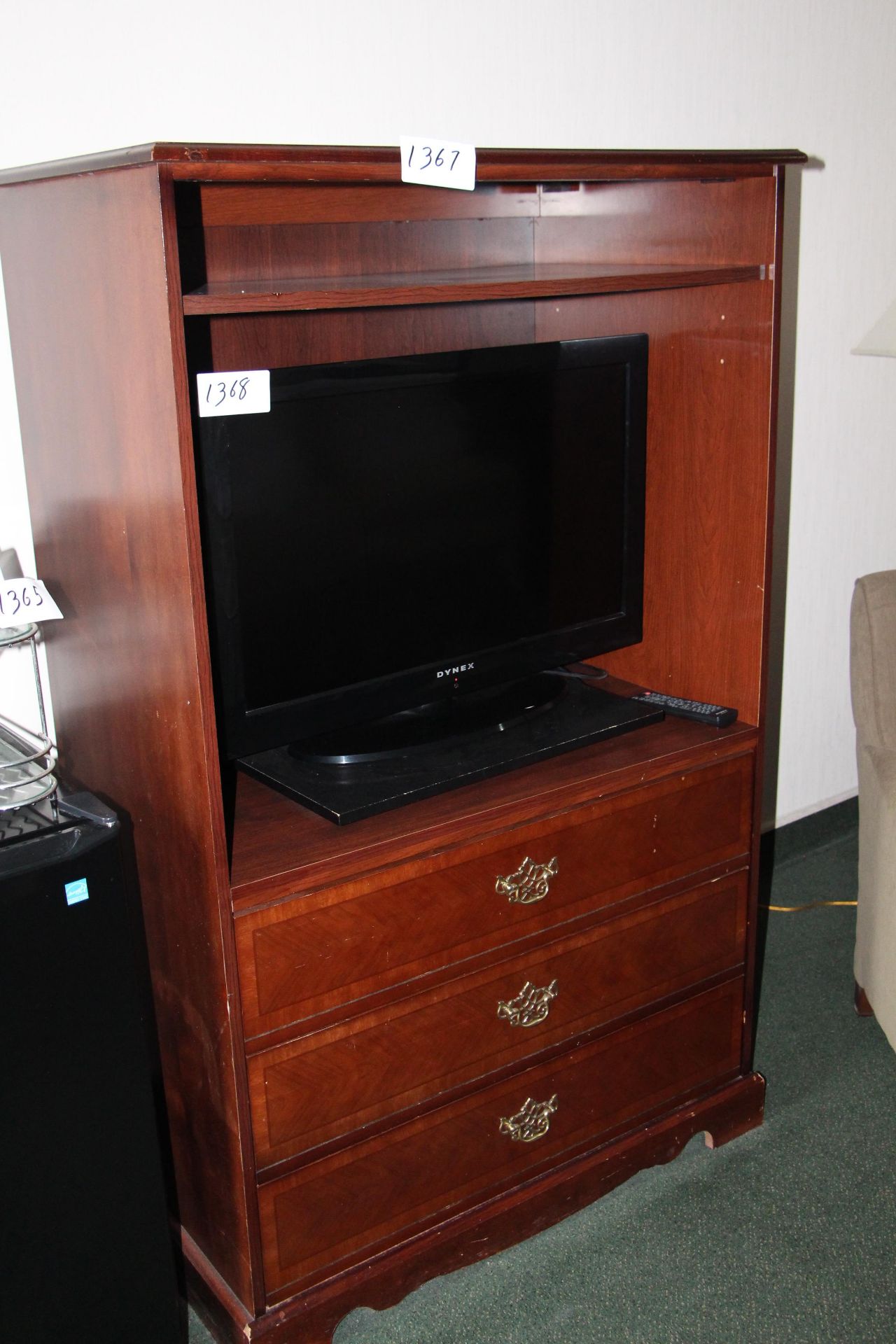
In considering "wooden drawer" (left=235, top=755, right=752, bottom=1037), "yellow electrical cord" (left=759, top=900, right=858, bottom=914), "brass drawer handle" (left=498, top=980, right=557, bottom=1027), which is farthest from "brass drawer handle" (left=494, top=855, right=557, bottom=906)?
"yellow electrical cord" (left=759, top=900, right=858, bottom=914)

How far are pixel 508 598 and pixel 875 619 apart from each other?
0.72m

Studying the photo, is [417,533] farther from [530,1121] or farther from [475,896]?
[530,1121]

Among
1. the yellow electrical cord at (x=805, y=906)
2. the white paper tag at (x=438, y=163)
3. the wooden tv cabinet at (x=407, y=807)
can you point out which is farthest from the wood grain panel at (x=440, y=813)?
the yellow electrical cord at (x=805, y=906)

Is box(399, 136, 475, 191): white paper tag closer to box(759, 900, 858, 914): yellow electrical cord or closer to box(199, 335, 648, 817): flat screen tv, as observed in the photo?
box(199, 335, 648, 817): flat screen tv

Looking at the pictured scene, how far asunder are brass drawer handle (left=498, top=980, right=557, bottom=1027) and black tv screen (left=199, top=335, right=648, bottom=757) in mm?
419

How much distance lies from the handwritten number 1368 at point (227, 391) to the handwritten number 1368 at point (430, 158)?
295 mm

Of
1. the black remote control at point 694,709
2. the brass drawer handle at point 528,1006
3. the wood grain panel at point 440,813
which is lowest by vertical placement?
the brass drawer handle at point 528,1006

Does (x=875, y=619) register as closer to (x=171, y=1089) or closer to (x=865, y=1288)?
(x=865, y=1288)

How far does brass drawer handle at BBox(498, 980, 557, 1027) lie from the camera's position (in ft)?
5.50

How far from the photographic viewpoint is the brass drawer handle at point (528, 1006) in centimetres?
168

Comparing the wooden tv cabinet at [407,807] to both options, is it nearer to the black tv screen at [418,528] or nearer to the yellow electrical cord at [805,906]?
the black tv screen at [418,528]

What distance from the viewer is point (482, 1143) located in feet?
5.59

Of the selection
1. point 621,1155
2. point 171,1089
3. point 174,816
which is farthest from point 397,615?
point 621,1155

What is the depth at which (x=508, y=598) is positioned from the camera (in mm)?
1796
